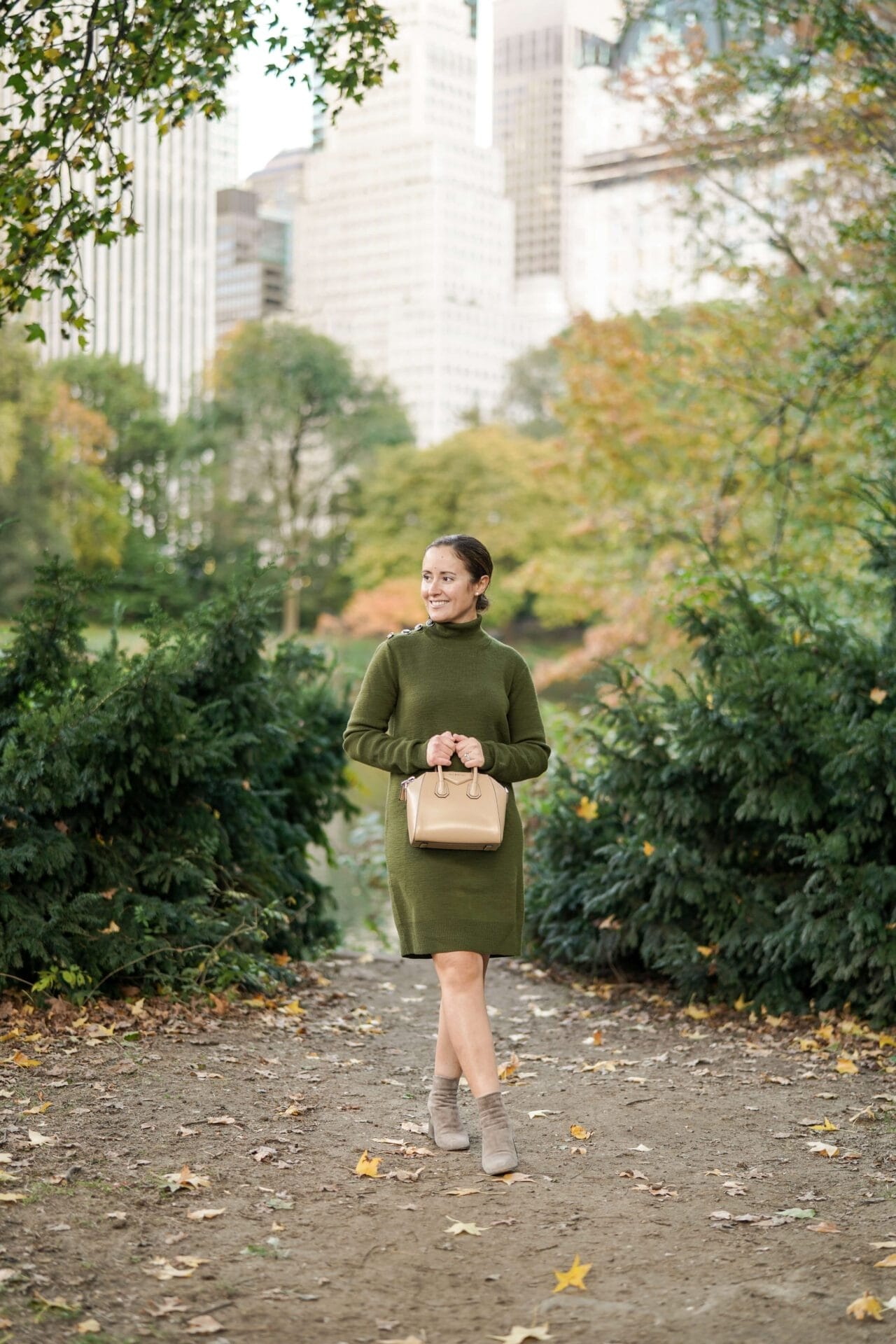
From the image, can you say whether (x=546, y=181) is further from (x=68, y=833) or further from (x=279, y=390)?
(x=68, y=833)

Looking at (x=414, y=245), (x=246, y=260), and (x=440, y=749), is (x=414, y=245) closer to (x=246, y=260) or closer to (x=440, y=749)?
(x=246, y=260)

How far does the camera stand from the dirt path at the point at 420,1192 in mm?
3561

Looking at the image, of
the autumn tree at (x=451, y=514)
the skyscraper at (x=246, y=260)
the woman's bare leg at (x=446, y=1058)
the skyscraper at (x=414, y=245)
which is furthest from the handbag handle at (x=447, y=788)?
the skyscraper at (x=246, y=260)

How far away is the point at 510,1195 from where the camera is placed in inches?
173

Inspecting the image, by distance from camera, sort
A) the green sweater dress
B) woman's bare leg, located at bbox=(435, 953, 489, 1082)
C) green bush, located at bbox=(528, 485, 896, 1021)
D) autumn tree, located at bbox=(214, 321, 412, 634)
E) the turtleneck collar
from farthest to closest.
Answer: autumn tree, located at bbox=(214, 321, 412, 634), green bush, located at bbox=(528, 485, 896, 1021), woman's bare leg, located at bbox=(435, 953, 489, 1082), the turtleneck collar, the green sweater dress

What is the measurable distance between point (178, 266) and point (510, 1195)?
286 feet

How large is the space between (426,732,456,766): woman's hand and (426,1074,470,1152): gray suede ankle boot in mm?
1137

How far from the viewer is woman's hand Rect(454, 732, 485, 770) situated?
4.38m

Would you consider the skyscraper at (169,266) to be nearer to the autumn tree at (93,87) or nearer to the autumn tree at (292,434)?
the autumn tree at (292,434)

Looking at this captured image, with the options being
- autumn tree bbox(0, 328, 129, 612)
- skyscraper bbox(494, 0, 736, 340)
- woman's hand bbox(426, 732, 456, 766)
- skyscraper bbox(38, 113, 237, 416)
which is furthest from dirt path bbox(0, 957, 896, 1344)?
skyscraper bbox(494, 0, 736, 340)

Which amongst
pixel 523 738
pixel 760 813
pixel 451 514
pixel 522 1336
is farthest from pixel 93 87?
pixel 451 514

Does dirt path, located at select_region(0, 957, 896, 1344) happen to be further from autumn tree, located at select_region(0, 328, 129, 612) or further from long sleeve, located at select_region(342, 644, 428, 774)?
autumn tree, located at select_region(0, 328, 129, 612)

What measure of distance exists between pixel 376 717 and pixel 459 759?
33 centimetres

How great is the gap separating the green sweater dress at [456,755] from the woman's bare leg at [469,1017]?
6 centimetres
